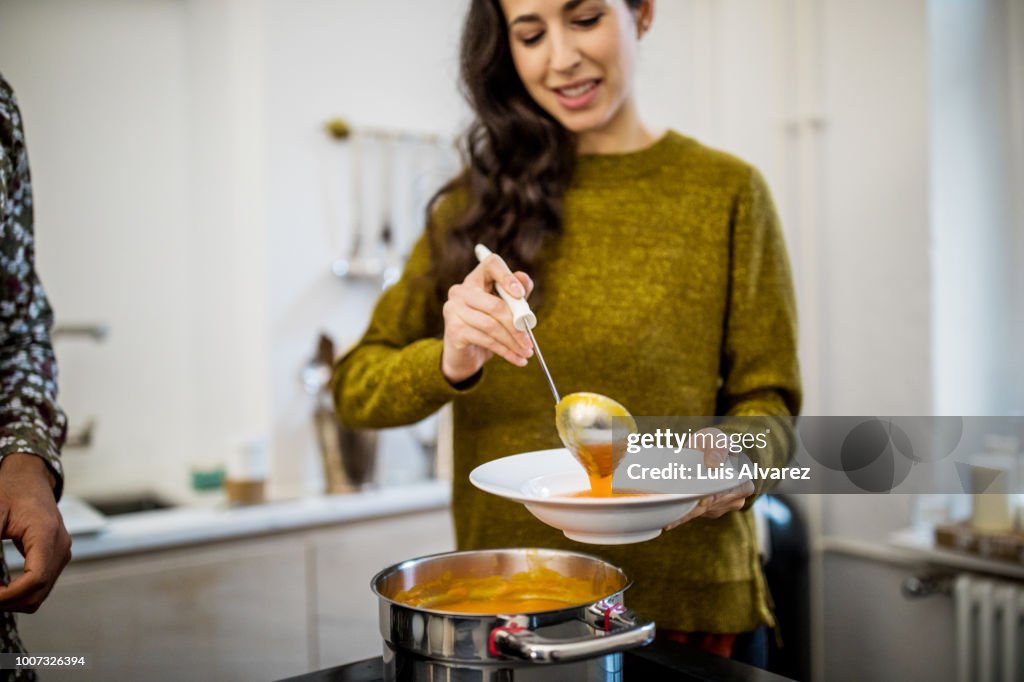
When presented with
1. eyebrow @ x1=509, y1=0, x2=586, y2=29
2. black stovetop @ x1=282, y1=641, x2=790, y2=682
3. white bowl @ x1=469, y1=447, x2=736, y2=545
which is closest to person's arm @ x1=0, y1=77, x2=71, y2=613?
black stovetop @ x1=282, y1=641, x2=790, y2=682

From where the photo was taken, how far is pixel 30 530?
738mm

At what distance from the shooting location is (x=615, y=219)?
98cm

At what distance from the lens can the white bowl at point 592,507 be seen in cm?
60

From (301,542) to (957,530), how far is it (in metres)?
1.35

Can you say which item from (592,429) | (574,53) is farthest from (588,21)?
(592,429)

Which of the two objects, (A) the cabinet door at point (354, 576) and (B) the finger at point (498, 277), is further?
(A) the cabinet door at point (354, 576)

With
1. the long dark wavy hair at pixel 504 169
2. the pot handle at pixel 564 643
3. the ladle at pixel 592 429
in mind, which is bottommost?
the pot handle at pixel 564 643

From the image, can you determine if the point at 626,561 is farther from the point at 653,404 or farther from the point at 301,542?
the point at 301,542

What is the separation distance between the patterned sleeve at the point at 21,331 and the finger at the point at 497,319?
430mm

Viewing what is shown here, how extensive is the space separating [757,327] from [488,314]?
1.13 feet

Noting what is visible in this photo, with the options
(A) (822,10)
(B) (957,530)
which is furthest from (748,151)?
(B) (957,530)

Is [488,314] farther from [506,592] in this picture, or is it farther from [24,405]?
[24,405]

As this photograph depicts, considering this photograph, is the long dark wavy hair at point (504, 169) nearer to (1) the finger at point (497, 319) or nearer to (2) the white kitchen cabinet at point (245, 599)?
(1) the finger at point (497, 319)

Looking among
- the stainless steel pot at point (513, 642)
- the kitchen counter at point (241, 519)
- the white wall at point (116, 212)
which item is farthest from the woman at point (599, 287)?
the white wall at point (116, 212)
